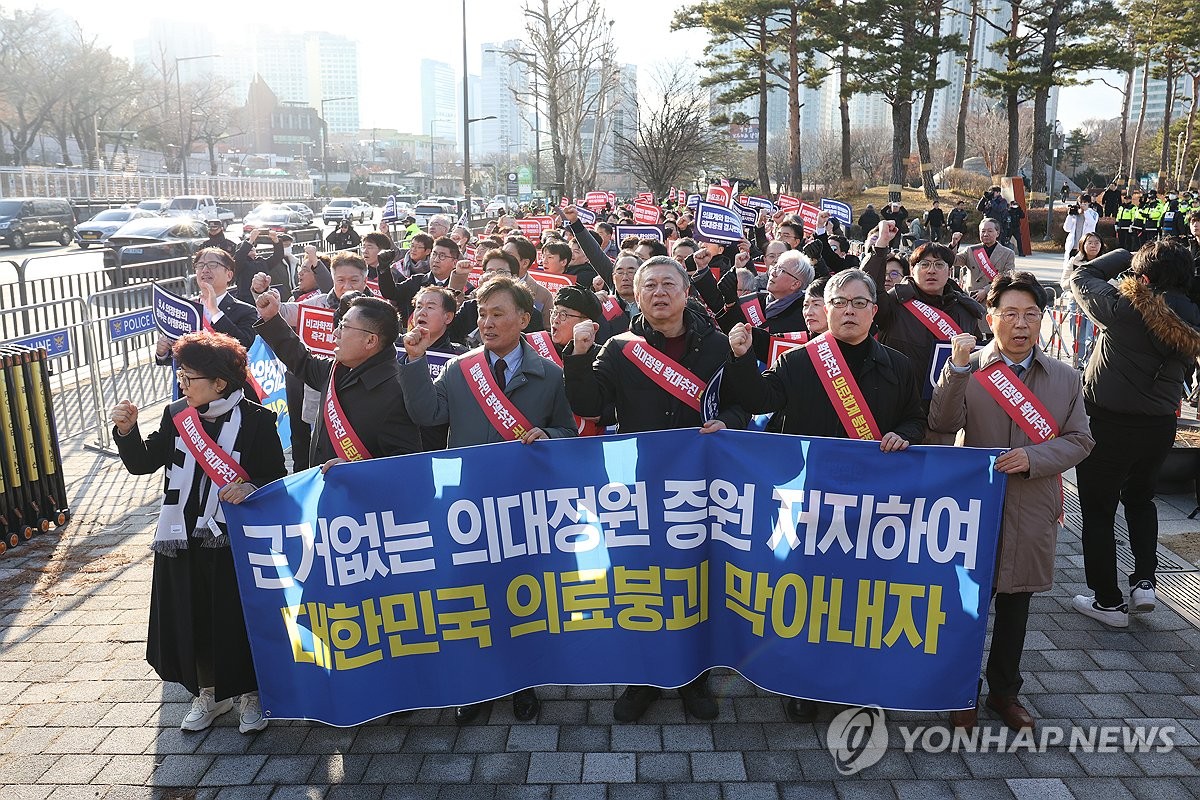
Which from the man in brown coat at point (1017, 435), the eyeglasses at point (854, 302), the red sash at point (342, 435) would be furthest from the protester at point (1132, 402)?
the red sash at point (342, 435)

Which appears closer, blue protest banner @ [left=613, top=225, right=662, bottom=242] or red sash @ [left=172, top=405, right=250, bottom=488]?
red sash @ [left=172, top=405, right=250, bottom=488]

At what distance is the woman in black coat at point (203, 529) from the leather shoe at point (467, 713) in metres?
0.89

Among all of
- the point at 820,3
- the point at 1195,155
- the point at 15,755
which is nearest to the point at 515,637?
the point at 15,755

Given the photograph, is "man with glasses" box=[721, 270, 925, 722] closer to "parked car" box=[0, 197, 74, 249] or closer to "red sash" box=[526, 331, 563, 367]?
"red sash" box=[526, 331, 563, 367]

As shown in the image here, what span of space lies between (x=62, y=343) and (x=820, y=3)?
1637 inches

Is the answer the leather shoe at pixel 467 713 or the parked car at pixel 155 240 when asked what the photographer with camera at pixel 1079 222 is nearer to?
the leather shoe at pixel 467 713

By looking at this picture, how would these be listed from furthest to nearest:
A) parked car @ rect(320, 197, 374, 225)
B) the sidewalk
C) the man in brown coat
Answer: parked car @ rect(320, 197, 374, 225)
the man in brown coat
the sidewalk

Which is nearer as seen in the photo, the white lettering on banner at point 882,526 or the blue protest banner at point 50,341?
the white lettering on banner at point 882,526

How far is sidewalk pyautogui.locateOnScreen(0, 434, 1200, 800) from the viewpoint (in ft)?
12.9

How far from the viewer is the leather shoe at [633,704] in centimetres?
444

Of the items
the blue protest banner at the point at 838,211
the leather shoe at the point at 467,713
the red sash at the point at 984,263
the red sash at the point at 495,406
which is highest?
the blue protest banner at the point at 838,211

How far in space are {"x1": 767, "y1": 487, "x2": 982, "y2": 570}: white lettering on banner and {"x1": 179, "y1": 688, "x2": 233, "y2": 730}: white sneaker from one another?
2686 millimetres

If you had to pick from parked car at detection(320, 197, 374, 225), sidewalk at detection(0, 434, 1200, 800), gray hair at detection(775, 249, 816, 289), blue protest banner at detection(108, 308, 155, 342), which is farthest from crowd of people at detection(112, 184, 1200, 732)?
parked car at detection(320, 197, 374, 225)

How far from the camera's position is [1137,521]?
217 inches
